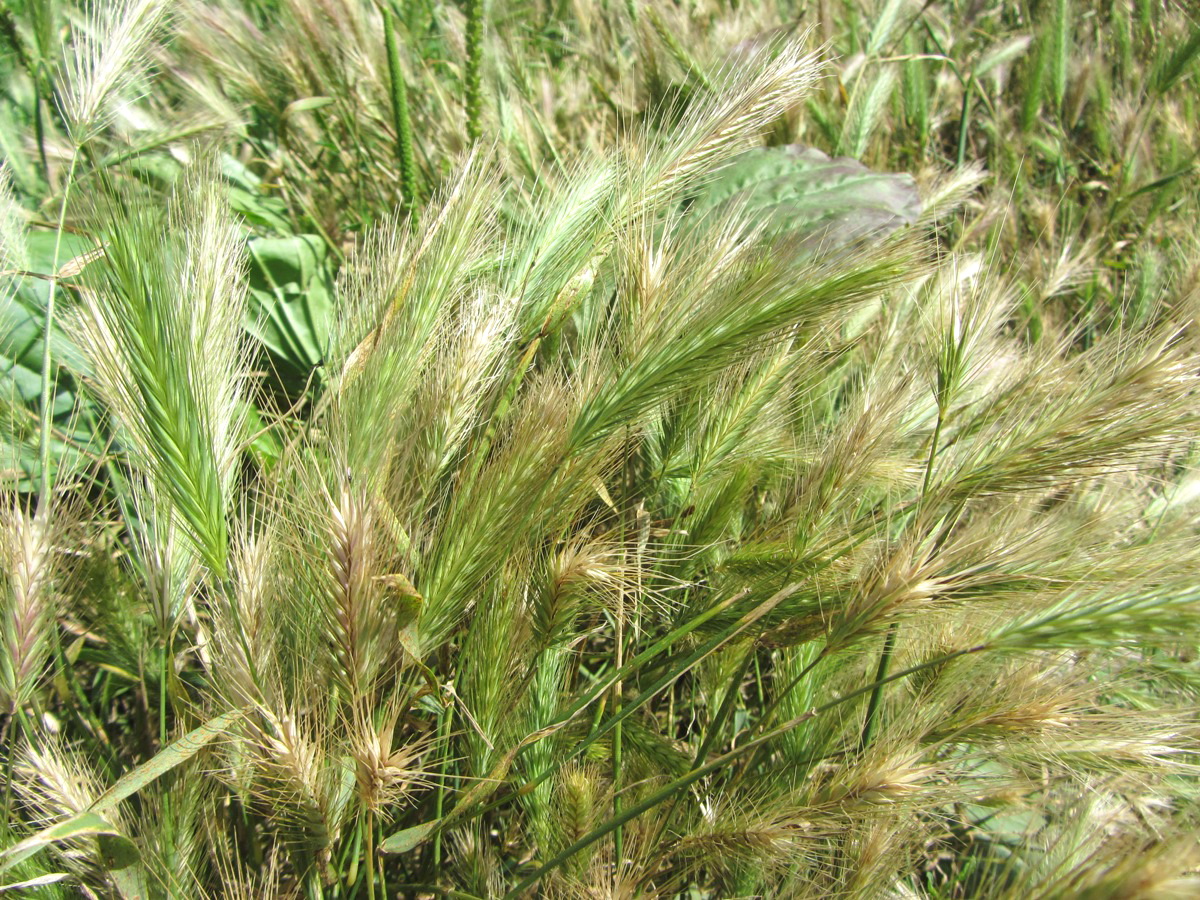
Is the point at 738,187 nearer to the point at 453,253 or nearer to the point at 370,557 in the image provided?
the point at 453,253

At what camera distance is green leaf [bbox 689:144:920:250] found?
1.37m

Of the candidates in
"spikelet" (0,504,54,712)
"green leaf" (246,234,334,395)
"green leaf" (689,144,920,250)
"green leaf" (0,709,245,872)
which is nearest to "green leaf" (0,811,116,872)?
"green leaf" (0,709,245,872)

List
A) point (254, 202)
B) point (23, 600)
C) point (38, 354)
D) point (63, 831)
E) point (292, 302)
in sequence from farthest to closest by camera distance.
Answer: point (254, 202), point (292, 302), point (38, 354), point (23, 600), point (63, 831)

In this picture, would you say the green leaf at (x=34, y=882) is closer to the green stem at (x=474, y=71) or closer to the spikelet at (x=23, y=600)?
the spikelet at (x=23, y=600)

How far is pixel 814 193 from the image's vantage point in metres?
1.44

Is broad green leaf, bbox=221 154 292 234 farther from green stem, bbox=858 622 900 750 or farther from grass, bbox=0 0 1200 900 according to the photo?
green stem, bbox=858 622 900 750

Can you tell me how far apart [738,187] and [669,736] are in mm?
896

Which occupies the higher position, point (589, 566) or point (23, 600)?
point (23, 600)

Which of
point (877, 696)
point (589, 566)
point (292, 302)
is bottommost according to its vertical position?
point (877, 696)

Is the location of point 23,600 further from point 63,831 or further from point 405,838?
→ point 405,838

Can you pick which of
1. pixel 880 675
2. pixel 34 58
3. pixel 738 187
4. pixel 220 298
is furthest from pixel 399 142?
pixel 880 675

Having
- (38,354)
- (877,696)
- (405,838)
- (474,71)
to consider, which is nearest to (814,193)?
(474,71)

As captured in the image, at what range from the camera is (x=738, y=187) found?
1511 mm

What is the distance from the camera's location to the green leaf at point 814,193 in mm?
1372
